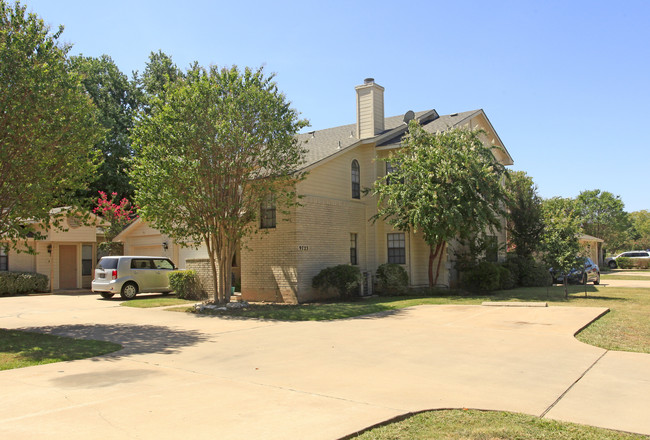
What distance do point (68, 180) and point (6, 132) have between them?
1543 millimetres

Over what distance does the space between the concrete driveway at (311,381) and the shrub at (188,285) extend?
313 inches

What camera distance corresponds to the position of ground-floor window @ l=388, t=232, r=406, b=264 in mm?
22234

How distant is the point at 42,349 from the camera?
9625 mm

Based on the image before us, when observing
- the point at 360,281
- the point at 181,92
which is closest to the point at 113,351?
the point at 181,92

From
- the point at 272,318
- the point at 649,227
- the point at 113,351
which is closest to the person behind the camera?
the point at 113,351

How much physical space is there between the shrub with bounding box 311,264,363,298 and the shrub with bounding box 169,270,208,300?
185 inches

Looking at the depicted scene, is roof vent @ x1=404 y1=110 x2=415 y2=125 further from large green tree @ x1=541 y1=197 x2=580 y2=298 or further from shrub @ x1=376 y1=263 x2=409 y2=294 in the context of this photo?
large green tree @ x1=541 y1=197 x2=580 y2=298

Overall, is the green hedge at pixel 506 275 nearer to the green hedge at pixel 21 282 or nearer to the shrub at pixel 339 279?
the shrub at pixel 339 279

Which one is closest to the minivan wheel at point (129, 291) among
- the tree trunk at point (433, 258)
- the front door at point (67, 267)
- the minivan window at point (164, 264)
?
the minivan window at point (164, 264)

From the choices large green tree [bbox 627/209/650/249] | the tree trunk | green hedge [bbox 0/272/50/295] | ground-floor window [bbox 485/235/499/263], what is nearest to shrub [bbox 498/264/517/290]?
ground-floor window [bbox 485/235/499/263]

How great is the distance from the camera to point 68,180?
11.9 m

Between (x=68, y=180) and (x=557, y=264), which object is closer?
(x=68, y=180)

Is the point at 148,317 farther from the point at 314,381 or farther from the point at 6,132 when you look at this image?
the point at 314,381

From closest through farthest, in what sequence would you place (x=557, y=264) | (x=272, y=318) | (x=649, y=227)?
(x=272, y=318) → (x=557, y=264) → (x=649, y=227)
